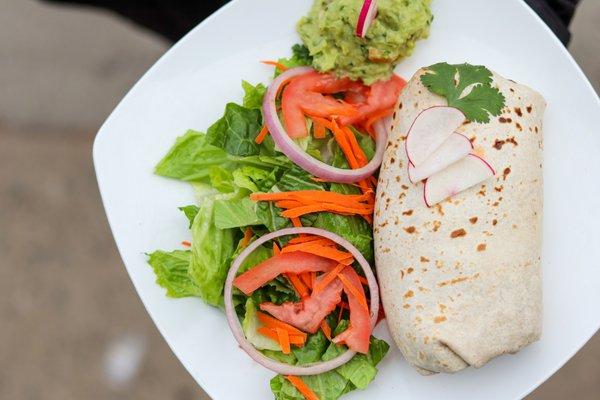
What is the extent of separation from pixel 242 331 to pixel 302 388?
0.30 m

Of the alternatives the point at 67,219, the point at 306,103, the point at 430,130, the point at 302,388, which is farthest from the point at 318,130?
the point at 67,219

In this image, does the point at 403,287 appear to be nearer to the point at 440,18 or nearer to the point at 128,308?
the point at 440,18

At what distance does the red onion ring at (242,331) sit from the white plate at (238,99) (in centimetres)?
12

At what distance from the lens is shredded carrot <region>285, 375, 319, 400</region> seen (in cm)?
254

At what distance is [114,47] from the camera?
13.6ft

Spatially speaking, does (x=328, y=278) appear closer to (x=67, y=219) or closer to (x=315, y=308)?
(x=315, y=308)

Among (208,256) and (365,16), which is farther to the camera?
(208,256)

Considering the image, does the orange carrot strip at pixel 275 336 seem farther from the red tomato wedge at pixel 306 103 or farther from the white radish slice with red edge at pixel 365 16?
the white radish slice with red edge at pixel 365 16

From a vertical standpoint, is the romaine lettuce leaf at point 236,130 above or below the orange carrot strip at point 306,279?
above

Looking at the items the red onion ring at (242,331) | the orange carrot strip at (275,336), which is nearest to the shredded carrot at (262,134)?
the red onion ring at (242,331)

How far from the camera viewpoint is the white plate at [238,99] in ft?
8.21

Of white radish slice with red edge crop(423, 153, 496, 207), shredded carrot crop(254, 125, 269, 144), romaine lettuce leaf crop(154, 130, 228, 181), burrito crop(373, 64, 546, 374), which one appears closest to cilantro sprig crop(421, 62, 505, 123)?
burrito crop(373, 64, 546, 374)

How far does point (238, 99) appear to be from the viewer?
275cm

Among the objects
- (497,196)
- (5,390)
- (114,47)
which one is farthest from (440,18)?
(5,390)
